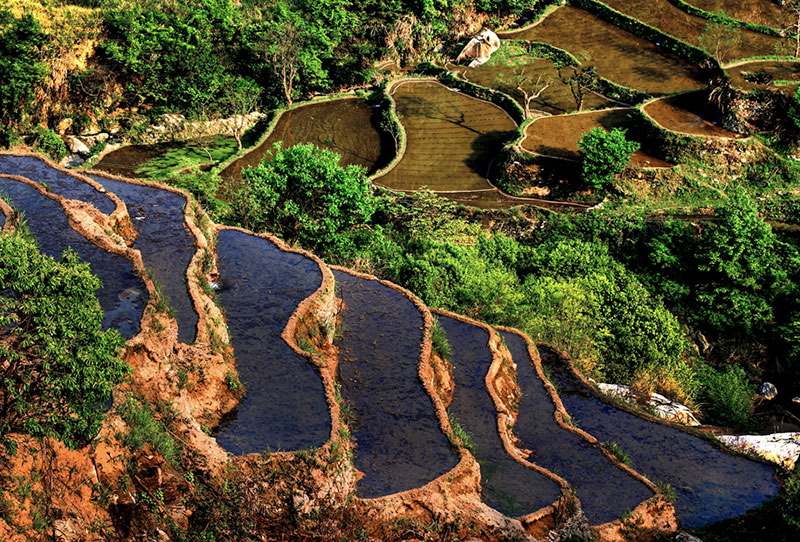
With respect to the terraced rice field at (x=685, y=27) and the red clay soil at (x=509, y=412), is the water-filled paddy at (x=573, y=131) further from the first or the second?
the red clay soil at (x=509, y=412)

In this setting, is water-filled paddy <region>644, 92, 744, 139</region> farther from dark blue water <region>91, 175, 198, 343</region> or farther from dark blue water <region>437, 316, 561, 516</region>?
dark blue water <region>91, 175, 198, 343</region>

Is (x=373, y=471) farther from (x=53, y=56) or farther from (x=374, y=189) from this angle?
(x=53, y=56)

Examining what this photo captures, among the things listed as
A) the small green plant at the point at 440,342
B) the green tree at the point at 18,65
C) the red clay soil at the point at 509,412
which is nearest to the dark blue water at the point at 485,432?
the red clay soil at the point at 509,412

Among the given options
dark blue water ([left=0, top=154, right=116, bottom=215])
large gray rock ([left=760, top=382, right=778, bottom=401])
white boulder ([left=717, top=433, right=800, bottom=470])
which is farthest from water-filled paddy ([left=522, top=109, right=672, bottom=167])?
dark blue water ([left=0, top=154, right=116, bottom=215])

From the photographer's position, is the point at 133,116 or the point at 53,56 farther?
the point at 133,116

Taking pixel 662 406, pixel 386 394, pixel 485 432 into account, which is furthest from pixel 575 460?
pixel 662 406

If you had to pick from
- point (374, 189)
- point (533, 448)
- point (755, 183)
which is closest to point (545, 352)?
point (533, 448)
